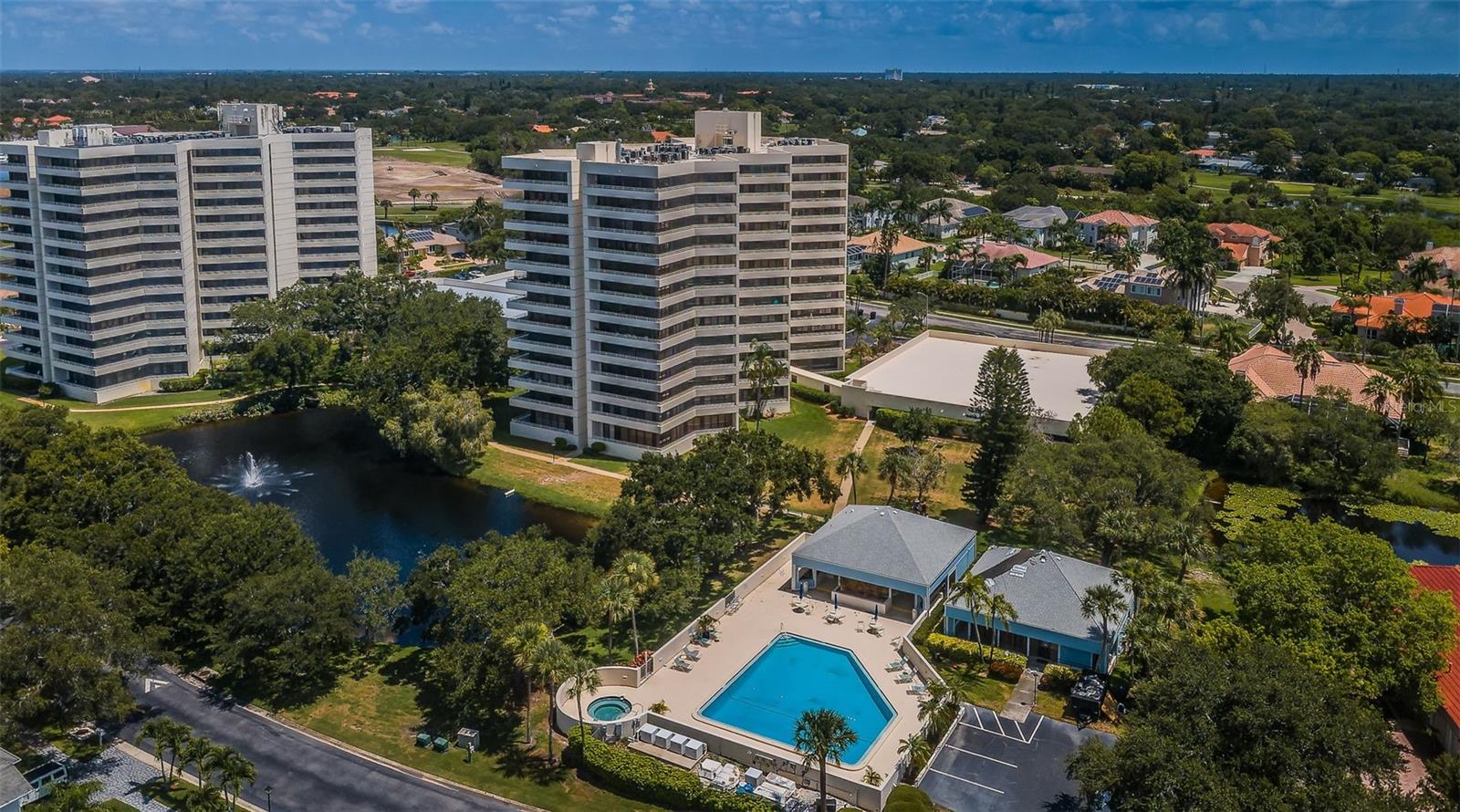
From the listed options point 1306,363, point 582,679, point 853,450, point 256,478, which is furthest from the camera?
point 1306,363

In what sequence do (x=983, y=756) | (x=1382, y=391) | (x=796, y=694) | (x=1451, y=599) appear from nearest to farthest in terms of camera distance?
(x=983, y=756) → (x=1451, y=599) → (x=796, y=694) → (x=1382, y=391)

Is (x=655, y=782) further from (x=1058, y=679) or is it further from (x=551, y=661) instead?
(x=1058, y=679)

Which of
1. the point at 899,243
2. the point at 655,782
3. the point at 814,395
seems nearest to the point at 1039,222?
the point at 899,243

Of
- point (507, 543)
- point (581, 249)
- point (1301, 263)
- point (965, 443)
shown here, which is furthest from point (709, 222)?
point (1301, 263)

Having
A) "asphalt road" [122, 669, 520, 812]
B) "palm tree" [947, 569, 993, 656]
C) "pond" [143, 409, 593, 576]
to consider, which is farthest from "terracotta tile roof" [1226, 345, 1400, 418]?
"asphalt road" [122, 669, 520, 812]

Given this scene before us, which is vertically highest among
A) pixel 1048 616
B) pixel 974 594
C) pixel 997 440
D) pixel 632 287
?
pixel 632 287

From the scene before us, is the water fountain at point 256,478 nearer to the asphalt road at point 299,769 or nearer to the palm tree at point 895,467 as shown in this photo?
the asphalt road at point 299,769
